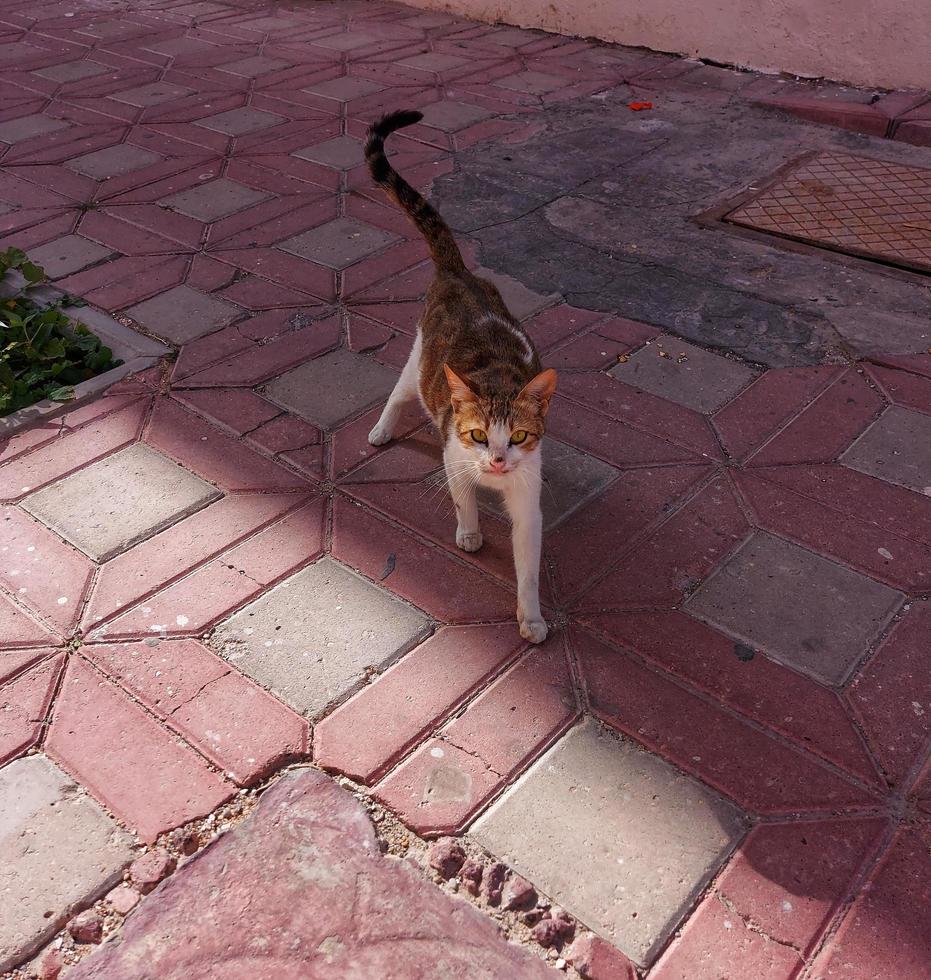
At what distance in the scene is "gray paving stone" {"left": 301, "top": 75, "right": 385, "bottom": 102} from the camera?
548cm

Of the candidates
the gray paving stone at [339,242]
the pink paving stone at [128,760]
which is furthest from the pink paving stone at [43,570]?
the gray paving stone at [339,242]

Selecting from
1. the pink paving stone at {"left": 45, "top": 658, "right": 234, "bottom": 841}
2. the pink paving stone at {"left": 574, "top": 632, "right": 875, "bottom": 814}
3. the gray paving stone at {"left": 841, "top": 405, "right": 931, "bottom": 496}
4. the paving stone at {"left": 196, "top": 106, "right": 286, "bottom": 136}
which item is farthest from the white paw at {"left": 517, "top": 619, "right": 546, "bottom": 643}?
the paving stone at {"left": 196, "top": 106, "right": 286, "bottom": 136}

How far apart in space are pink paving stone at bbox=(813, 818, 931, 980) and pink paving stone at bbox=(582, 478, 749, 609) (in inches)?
30.1

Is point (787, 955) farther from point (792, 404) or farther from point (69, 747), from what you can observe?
point (792, 404)

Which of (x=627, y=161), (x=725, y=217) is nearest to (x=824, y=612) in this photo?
(x=725, y=217)

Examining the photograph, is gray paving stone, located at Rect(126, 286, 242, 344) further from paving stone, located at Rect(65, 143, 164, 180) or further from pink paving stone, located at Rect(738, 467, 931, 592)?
pink paving stone, located at Rect(738, 467, 931, 592)

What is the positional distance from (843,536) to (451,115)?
373 centimetres

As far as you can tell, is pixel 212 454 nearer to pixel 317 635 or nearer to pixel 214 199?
pixel 317 635

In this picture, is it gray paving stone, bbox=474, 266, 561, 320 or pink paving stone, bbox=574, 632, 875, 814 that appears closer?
pink paving stone, bbox=574, 632, 875, 814

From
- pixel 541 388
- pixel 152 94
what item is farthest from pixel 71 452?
pixel 152 94

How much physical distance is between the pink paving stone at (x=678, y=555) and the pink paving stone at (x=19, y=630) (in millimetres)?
1317

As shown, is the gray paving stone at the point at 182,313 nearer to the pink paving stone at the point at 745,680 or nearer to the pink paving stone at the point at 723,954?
the pink paving stone at the point at 745,680

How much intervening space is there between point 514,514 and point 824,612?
0.80 meters

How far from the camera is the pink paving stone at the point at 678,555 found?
2293mm
